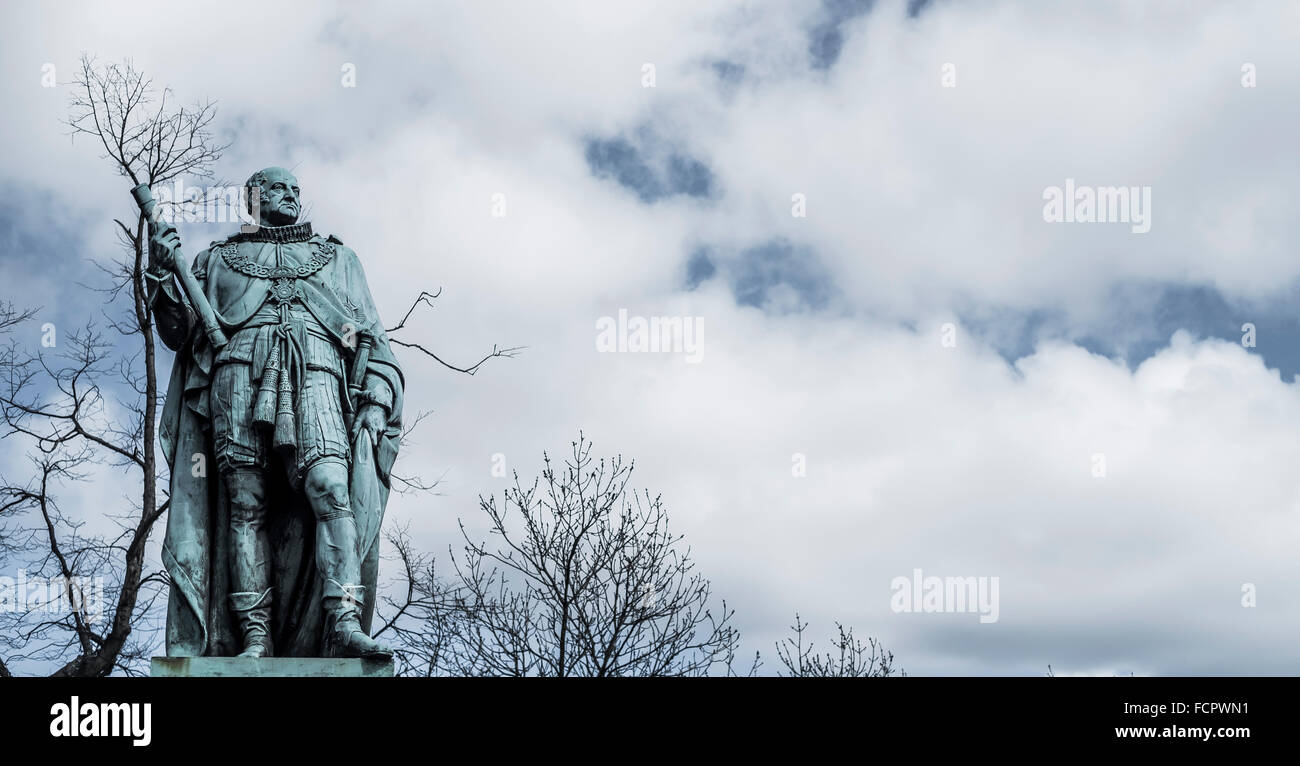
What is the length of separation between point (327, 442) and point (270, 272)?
1248 mm

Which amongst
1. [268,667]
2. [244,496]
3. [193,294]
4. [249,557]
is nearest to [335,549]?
[249,557]

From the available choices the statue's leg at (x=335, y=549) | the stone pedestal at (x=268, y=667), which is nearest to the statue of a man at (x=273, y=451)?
the statue's leg at (x=335, y=549)

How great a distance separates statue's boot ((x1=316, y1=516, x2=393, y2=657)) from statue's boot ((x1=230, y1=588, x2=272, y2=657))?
35 centimetres

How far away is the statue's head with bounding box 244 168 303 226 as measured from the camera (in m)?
9.83

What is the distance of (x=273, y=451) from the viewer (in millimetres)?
9062

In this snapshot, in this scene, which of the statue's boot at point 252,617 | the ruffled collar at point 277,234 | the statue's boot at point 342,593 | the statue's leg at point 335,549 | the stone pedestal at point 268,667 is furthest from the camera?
the ruffled collar at point 277,234

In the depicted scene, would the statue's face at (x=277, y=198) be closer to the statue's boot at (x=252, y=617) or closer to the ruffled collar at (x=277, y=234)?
the ruffled collar at (x=277, y=234)

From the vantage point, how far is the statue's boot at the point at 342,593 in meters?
8.45

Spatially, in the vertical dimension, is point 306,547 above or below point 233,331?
below
